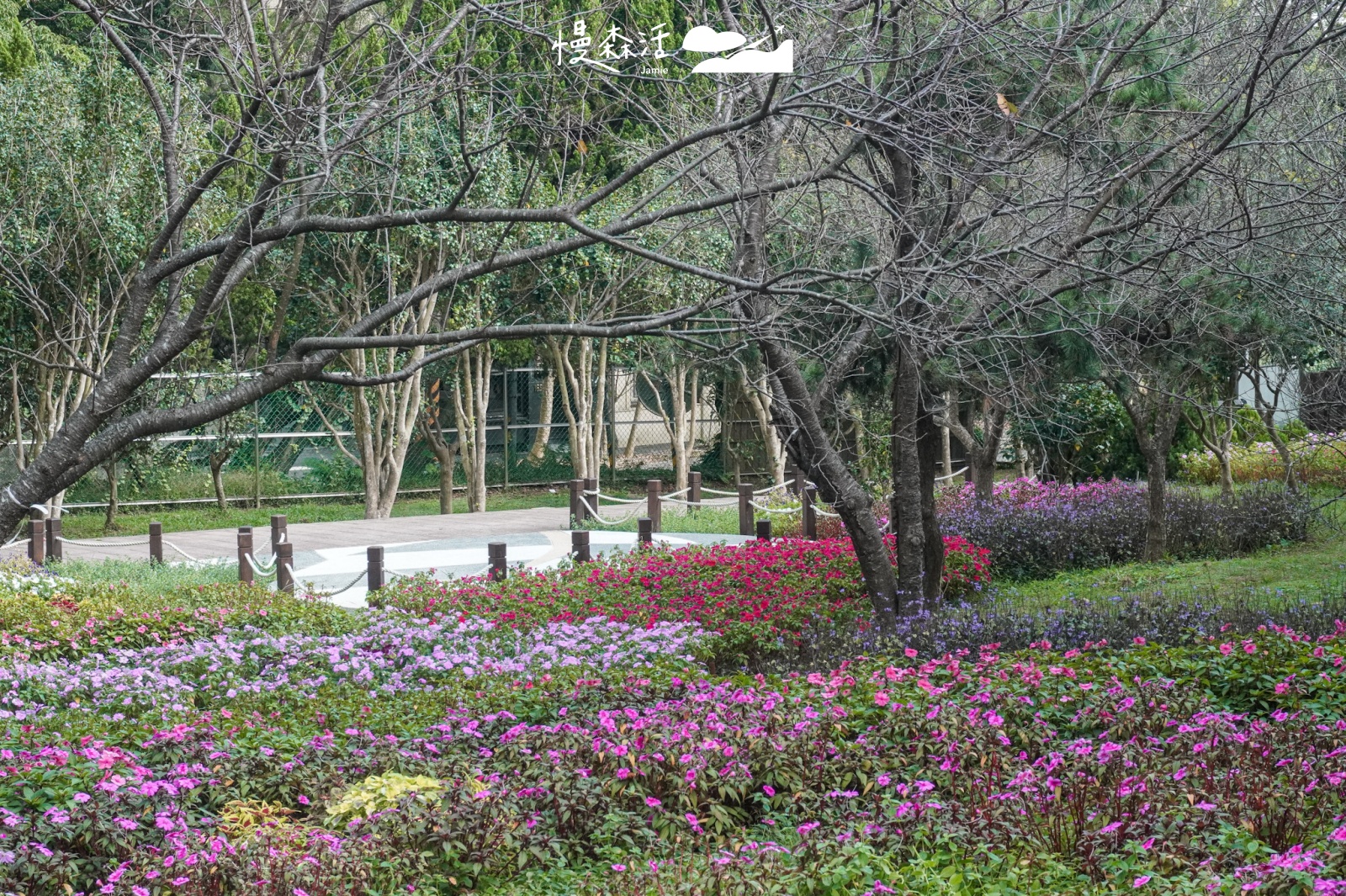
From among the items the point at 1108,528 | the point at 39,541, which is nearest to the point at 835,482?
the point at 1108,528

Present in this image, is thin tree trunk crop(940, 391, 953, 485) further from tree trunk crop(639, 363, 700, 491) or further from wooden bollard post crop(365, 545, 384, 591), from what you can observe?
wooden bollard post crop(365, 545, 384, 591)

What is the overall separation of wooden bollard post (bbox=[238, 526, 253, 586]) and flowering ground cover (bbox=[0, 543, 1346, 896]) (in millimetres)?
4900

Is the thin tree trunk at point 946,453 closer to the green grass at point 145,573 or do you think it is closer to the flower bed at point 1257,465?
the flower bed at point 1257,465

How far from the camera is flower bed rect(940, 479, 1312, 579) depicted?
12.0 metres

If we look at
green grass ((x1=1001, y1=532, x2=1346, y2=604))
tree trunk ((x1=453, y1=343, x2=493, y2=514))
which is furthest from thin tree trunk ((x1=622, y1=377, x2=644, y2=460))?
green grass ((x1=1001, y1=532, x2=1346, y2=604))

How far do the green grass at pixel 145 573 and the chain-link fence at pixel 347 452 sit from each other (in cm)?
482

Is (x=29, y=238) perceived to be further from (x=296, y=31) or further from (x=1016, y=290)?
(x=1016, y=290)

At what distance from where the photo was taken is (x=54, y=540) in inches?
567

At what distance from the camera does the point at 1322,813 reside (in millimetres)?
3969

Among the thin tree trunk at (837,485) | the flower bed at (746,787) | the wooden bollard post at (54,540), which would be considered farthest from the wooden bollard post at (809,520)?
the wooden bollard post at (54,540)

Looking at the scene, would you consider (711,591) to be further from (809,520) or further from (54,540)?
(54,540)

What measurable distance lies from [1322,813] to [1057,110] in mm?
5754

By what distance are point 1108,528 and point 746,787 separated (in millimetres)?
8772

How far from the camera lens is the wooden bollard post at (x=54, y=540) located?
14414 mm
